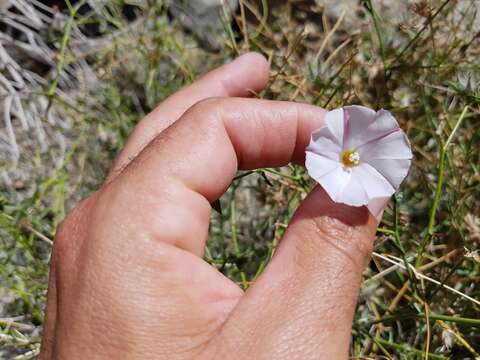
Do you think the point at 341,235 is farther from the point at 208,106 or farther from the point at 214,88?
the point at 214,88

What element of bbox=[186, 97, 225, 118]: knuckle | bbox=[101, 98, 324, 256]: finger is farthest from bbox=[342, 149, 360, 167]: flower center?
bbox=[186, 97, 225, 118]: knuckle

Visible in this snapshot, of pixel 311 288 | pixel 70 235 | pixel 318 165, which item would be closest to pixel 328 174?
pixel 318 165

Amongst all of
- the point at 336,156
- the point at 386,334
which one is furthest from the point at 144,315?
the point at 386,334

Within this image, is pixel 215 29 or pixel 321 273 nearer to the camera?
pixel 321 273

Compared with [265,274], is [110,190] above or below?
above

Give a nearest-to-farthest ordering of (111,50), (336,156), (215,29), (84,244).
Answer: (84,244) < (336,156) < (111,50) < (215,29)

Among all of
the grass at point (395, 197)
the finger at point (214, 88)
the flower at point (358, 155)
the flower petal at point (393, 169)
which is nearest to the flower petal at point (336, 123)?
the flower at point (358, 155)

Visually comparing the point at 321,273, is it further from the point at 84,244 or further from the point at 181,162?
the point at 84,244

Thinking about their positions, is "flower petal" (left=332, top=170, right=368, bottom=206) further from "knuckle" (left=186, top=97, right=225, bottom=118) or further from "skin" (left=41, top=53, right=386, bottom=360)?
"knuckle" (left=186, top=97, right=225, bottom=118)
